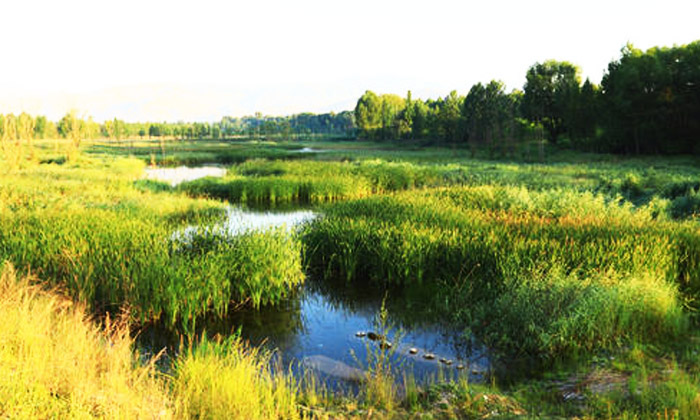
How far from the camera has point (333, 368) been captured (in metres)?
7.75

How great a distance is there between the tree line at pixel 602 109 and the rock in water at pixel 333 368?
45.5m

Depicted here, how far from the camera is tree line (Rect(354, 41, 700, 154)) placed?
141 ft

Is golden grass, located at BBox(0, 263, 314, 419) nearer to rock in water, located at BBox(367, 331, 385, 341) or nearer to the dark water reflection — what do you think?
the dark water reflection

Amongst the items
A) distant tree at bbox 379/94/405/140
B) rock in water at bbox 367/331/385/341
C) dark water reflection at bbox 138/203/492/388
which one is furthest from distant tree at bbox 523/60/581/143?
rock in water at bbox 367/331/385/341

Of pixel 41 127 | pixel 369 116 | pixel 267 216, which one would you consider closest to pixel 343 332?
pixel 267 216

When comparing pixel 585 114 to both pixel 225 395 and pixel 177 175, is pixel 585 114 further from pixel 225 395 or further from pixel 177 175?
pixel 225 395

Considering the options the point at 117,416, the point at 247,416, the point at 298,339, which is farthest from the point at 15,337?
the point at 298,339

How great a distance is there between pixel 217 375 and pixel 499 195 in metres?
14.9

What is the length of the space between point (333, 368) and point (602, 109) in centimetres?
5233

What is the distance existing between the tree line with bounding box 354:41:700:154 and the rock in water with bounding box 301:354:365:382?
45528 millimetres

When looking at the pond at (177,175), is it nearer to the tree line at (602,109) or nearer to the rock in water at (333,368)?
the rock in water at (333,368)

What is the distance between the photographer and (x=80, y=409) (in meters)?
4.43

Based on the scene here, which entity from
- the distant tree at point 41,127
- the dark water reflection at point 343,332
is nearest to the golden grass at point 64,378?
the dark water reflection at point 343,332

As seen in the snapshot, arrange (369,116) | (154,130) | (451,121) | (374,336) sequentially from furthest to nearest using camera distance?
(154,130), (369,116), (451,121), (374,336)
